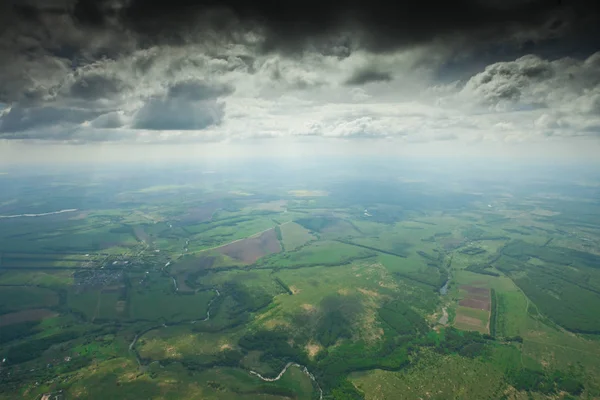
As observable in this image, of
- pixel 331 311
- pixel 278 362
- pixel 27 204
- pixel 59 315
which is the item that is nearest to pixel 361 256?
pixel 331 311

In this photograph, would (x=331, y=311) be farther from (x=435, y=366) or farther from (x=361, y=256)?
(x=361, y=256)

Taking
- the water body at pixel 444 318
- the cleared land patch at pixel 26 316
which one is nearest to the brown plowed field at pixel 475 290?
the water body at pixel 444 318

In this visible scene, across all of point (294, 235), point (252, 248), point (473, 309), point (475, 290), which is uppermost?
point (294, 235)

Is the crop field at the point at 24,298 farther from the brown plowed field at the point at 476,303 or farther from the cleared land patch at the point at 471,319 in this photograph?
the brown plowed field at the point at 476,303

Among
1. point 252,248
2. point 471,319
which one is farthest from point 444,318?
point 252,248

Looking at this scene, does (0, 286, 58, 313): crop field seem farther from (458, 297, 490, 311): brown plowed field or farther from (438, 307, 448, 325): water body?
(458, 297, 490, 311): brown plowed field

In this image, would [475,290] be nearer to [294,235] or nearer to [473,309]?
[473,309]
